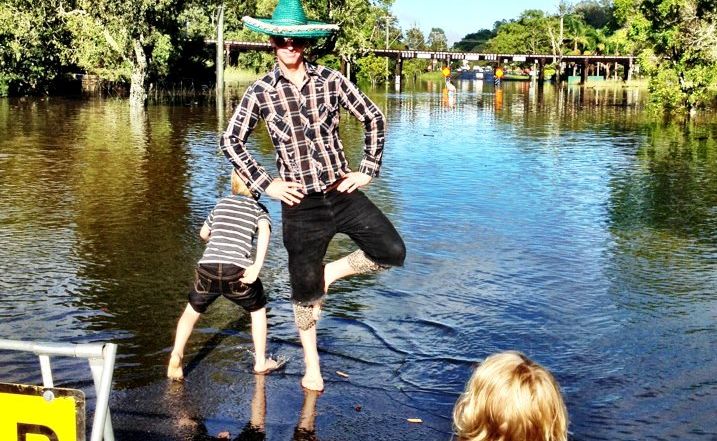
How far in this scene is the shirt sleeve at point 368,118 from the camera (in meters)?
4.51

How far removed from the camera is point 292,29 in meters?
4.26

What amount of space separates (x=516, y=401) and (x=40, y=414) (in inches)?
54.1

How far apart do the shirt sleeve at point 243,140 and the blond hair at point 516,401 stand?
2.18 m

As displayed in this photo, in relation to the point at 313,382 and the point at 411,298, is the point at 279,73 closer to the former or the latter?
the point at 313,382

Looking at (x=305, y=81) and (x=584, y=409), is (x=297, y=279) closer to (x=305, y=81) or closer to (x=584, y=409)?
(x=305, y=81)

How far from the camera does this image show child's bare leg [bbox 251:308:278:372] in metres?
5.01

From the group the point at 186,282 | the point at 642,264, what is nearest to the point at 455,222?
the point at 642,264

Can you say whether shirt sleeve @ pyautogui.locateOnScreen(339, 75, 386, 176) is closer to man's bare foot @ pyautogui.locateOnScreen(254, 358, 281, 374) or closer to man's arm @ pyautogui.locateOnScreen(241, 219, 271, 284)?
man's arm @ pyautogui.locateOnScreen(241, 219, 271, 284)

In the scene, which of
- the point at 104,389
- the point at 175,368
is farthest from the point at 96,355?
the point at 175,368

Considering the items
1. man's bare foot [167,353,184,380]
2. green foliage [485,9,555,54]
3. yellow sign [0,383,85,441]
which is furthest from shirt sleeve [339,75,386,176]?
green foliage [485,9,555,54]

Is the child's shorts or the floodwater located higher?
the child's shorts

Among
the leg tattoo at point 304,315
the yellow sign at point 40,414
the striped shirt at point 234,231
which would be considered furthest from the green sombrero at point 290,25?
the yellow sign at point 40,414

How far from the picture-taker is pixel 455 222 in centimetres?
986

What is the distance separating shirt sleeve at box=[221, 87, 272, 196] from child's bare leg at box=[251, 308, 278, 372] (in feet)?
2.79
